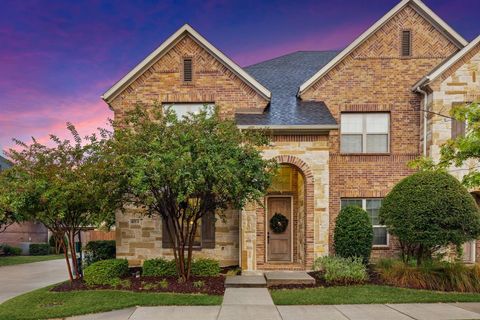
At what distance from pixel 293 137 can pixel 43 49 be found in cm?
1230

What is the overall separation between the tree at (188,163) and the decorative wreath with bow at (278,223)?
13.7 feet

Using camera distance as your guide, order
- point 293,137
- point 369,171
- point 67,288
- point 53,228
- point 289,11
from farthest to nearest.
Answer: point 289,11, point 369,171, point 293,137, point 53,228, point 67,288

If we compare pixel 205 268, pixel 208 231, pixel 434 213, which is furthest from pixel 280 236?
pixel 434 213

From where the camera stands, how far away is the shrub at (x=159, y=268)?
38.1 ft

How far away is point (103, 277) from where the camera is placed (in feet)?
33.8

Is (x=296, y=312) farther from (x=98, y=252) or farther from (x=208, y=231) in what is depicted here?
(x=98, y=252)

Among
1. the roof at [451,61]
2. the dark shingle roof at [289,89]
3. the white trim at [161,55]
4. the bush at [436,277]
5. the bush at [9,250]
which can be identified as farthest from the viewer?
the bush at [9,250]

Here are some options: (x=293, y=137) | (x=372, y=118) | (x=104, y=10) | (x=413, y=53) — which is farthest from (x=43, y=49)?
(x=413, y=53)

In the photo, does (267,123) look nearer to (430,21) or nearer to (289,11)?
(289,11)

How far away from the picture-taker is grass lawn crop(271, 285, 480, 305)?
27.1 feet

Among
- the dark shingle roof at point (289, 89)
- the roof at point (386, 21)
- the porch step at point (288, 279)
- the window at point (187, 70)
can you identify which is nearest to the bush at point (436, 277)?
the porch step at point (288, 279)

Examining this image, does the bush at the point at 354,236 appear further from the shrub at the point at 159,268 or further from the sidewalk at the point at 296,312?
the shrub at the point at 159,268

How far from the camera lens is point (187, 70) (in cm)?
1374

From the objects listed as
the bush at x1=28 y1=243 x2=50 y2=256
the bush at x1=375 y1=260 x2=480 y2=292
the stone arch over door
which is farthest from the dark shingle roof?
the bush at x1=28 y1=243 x2=50 y2=256
